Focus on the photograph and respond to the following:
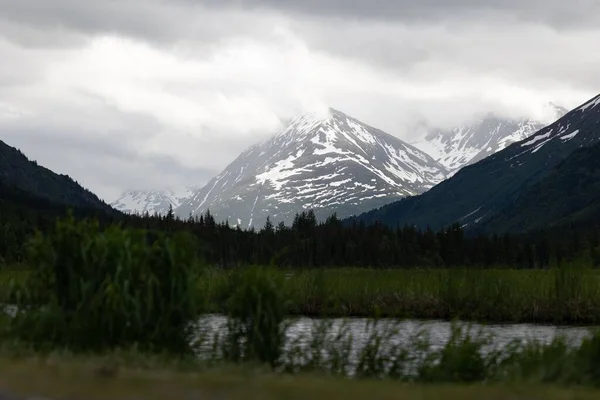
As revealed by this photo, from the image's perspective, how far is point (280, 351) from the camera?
72.2 ft

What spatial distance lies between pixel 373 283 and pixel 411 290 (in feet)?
15.7

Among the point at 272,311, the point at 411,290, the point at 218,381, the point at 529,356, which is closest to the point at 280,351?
the point at 272,311

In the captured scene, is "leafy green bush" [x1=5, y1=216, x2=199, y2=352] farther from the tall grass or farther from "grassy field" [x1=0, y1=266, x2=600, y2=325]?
the tall grass

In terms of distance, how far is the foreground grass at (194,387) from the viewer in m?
12.9

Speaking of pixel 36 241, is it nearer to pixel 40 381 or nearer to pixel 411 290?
pixel 40 381

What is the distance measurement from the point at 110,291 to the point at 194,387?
785 cm

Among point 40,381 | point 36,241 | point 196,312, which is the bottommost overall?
point 40,381

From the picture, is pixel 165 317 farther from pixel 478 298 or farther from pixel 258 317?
pixel 478 298

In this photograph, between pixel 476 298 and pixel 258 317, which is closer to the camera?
pixel 258 317

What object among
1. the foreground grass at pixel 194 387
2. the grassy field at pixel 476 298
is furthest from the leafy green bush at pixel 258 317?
the grassy field at pixel 476 298

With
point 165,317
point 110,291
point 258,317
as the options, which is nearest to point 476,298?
point 258,317

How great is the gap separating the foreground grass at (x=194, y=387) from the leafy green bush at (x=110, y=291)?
5.00m

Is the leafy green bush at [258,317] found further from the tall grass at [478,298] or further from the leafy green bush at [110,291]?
the tall grass at [478,298]

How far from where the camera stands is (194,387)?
531 inches
